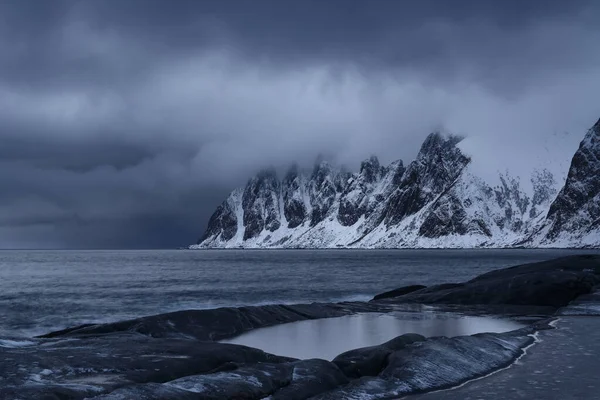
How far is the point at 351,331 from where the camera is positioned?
34.3 m

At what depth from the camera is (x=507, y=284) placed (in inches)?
1902

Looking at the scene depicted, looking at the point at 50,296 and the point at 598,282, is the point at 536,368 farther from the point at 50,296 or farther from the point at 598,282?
the point at 50,296

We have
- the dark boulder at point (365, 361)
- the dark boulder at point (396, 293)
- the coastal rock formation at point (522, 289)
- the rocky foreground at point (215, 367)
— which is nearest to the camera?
the rocky foreground at point (215, 367)

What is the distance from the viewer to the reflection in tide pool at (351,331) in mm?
28594

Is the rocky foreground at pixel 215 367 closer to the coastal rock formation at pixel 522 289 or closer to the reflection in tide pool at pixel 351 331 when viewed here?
the reflection in tide pool at pixel 351 331

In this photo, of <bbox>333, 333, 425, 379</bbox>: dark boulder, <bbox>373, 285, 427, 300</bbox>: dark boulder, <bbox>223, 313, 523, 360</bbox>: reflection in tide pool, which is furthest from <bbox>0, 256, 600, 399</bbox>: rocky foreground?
<bbox>373, 285, 427, 300</bbox>: dark boulder

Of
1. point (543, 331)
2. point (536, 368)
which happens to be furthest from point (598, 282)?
point (536, 368)

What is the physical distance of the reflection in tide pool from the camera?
93.8ft

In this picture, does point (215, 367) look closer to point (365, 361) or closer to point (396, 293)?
point (365, 361)

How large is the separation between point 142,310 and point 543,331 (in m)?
36.6

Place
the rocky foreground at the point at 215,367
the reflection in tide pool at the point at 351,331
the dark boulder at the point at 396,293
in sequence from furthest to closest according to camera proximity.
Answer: the dark boulder at the point at 396,293
the reflection in tide pool at the point at 351,331
the rocky foreground at the point at 215,367

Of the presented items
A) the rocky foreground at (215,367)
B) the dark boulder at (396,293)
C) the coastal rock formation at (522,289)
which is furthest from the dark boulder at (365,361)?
the dark boulder at (396,293)

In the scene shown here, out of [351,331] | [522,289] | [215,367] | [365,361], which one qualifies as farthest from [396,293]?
[215,367]

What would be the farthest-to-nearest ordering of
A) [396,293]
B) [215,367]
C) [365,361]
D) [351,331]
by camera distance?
[396,293] → [351,331] → [365,361] → [215,367]
